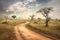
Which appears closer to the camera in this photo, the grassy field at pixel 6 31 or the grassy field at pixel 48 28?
the grassy field at pixel 6 31

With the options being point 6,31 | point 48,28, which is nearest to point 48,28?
point 48,28

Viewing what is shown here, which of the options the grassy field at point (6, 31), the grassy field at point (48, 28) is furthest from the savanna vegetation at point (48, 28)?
the grassy field at point (6, 31)

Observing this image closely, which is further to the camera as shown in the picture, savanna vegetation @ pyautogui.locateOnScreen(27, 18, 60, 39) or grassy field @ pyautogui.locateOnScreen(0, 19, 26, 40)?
savanna vegetation @ pyautogui.locateOnScreen(27, 18, 60, 39)

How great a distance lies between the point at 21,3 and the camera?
748 cm

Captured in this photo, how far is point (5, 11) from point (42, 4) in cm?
211

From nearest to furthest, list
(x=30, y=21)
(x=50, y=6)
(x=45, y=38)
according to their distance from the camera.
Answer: (x=45, y=38)
(x=50, y=6)
(x=30, y=21)

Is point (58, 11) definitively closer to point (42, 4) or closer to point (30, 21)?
point (42, 4)

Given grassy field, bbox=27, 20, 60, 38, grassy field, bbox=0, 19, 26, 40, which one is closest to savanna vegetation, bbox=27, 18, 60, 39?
grassy field, bbox=27, 20, 60, 38

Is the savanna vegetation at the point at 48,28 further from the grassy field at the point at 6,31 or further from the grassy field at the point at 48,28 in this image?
the grassy field at the point at 6,31

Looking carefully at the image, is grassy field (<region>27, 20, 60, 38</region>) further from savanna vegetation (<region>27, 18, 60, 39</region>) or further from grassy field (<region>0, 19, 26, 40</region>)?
grassy field (<region>0, 19, 26, 40</region>)

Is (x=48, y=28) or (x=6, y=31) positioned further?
(x=48, y=28)

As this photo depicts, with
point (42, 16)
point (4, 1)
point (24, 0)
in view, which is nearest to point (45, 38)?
point (42, 16)

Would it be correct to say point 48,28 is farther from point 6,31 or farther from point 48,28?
point 6,31

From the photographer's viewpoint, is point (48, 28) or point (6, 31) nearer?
point (6, 31)
